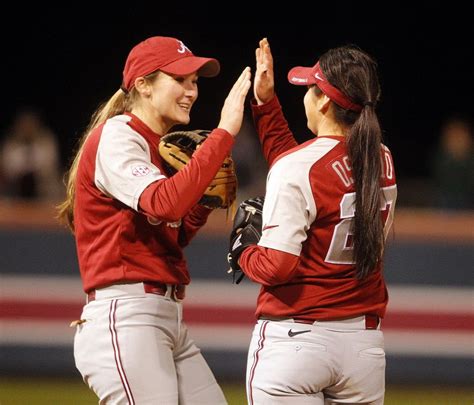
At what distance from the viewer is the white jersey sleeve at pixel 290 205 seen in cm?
306

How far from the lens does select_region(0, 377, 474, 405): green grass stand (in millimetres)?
6770

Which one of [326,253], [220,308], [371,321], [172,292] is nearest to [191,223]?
[172,292]

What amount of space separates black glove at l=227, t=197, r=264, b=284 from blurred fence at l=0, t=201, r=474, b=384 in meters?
3.94

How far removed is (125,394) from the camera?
325 cm

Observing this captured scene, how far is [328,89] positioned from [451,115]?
9748 mm

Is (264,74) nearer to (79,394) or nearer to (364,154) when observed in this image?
(364,154)

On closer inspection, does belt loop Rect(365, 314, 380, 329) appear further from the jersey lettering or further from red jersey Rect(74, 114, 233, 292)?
red jersey Rect(74, 114, 233, 292)

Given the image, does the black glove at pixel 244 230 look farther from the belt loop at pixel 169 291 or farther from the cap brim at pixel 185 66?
the cap brim at pixel 185 66

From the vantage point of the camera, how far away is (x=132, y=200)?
3.20 metres

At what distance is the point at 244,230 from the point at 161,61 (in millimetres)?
701

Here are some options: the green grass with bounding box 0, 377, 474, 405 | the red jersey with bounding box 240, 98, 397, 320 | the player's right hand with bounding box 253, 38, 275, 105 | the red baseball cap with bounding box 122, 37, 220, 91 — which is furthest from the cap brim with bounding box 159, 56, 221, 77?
the green grass with bounding box 0, 377, 474, 405

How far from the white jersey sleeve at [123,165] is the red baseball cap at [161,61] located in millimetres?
235

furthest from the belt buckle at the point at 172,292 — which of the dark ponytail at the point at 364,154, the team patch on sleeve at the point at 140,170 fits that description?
the dark ponytail at the point at 364,154

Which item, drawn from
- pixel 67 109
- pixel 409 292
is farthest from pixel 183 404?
pixel 67 109
